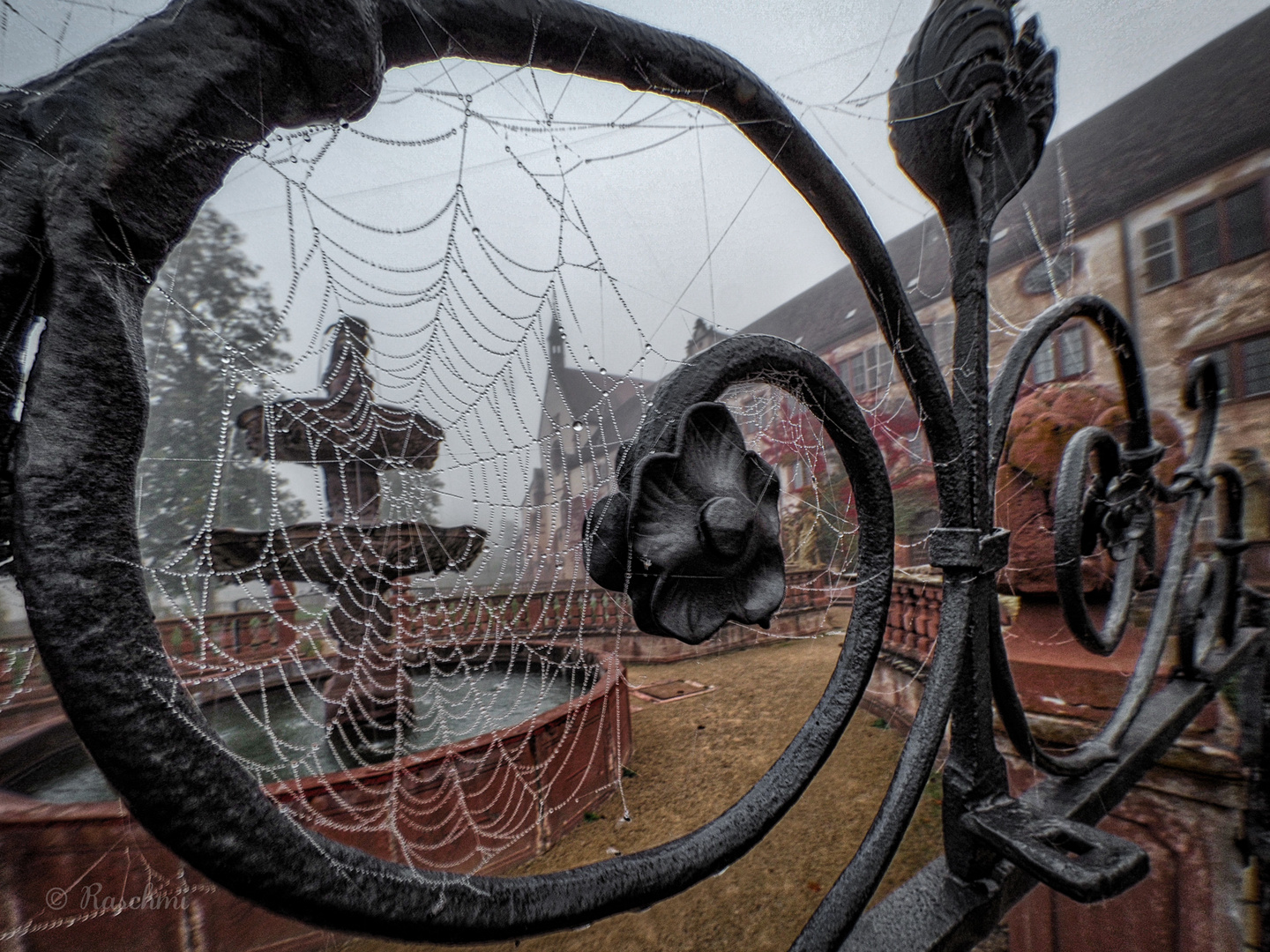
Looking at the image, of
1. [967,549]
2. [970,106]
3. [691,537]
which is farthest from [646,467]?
[970,106]

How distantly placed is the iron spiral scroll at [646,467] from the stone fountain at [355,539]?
96.7 inches

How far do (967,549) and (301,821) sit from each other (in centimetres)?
177

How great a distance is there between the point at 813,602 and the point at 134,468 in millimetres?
8924

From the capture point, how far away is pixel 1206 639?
1349 mm

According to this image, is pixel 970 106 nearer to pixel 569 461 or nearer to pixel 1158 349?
pixel 1158 349

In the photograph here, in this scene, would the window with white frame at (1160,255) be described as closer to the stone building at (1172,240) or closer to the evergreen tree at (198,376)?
the stone building at (1172,240)

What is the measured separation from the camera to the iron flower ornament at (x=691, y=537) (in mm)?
489

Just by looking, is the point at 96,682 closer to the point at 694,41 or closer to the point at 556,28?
the point at 556,28

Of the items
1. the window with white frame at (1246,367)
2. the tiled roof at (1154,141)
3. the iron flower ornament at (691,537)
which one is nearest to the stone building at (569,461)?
the iron flower ornament at (691,537)

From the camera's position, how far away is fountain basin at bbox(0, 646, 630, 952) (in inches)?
77.2

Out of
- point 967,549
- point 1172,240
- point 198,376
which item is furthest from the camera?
point 198,376

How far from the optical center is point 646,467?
480 millimetres

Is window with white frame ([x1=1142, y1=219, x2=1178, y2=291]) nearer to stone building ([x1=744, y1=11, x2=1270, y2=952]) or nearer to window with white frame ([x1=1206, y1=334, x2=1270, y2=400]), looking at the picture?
stone building ([x1=744, y1=11, x2=1270, y2=952])

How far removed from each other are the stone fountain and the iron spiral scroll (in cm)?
246
